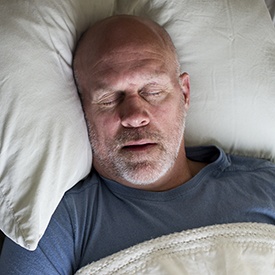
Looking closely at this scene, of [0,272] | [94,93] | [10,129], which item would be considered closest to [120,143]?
[94,93]

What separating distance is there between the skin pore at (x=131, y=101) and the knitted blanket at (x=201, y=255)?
167 mm

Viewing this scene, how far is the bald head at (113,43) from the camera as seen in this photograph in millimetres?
1130

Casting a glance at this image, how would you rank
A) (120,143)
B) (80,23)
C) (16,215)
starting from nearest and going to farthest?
1. (16,215)
2. (120,143)
3. (80,23)

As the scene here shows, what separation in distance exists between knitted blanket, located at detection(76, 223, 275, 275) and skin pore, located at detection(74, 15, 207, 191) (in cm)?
17

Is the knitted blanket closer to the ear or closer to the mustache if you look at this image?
the mustache

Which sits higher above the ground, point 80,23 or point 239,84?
point 80,23

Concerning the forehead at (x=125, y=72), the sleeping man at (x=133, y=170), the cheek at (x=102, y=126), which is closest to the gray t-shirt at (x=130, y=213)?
the sleeping man at (x=133, y=170)

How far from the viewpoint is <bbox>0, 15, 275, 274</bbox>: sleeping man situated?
1.05 m

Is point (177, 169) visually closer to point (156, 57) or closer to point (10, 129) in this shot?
point (156, 57)

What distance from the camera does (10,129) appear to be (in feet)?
3.26

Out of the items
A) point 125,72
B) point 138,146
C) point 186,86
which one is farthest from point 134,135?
point 186,86

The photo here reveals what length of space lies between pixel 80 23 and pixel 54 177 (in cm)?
42

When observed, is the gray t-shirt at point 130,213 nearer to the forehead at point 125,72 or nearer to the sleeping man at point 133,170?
the sleeping man at point 133,170

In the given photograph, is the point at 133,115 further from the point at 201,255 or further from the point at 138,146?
the point at 201,255
